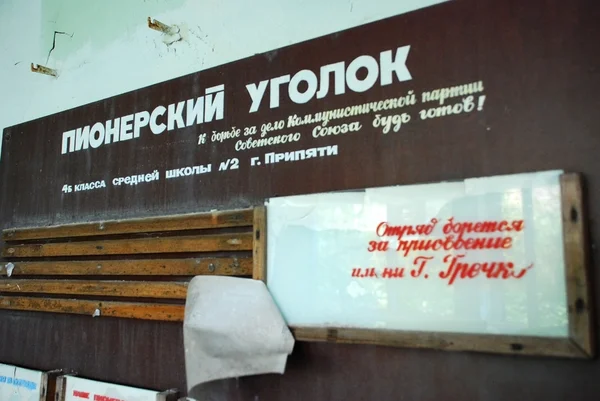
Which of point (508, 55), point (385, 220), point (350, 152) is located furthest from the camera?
point (350, 152)

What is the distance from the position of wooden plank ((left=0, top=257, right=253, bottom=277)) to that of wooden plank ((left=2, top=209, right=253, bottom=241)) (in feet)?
0.44

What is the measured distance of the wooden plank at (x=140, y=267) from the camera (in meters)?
1.85

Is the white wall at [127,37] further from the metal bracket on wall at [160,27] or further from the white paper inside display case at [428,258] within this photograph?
the white paper inside display case at [428,258]

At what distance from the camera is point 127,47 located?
8.05 feet

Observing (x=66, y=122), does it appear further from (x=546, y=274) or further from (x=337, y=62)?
(x=546, y=274)

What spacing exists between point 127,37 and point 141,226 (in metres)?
1.01

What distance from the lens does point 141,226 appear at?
2.15 metres

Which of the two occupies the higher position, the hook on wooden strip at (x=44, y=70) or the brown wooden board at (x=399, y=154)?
the hook on wooden strip at (x=44, y=70)

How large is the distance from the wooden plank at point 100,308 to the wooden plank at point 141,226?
1.05 feet

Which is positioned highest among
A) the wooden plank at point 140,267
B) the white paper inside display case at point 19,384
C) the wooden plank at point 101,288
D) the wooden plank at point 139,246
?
the wooden plank at point 139,246

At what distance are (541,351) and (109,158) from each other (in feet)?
6.64

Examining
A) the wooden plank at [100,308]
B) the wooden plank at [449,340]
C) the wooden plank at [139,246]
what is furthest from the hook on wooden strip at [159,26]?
the wooden plank at [449,340]

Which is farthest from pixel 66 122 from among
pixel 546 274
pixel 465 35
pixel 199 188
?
Result: pixel 546 274

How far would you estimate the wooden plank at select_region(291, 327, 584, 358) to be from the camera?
49.9 inches
